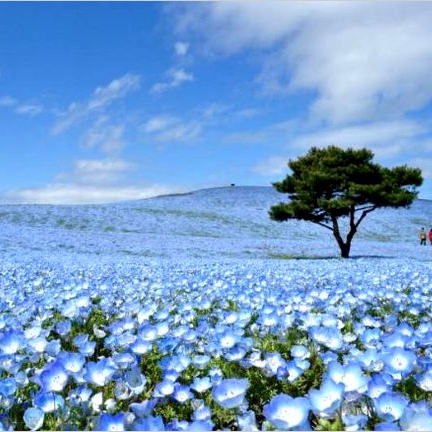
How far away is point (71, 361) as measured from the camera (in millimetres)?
2498

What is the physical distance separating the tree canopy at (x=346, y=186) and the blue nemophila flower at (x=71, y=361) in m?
22.2

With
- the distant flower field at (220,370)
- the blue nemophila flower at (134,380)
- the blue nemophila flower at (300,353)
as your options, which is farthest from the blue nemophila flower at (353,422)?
the blue nemophila flower at (300,353)

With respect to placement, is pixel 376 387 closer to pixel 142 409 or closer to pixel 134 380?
pixel 142 409

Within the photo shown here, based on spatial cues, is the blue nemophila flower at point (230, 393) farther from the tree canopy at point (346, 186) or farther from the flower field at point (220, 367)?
the tree canopy at point (346, 186)

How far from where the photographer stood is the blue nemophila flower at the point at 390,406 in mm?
1858

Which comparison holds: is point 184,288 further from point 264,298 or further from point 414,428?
point 414,428

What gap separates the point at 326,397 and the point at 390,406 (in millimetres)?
226

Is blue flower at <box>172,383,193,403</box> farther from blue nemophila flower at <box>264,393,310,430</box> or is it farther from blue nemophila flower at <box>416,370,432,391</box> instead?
blue nemophila flower at <box>416,370,432,391</box>

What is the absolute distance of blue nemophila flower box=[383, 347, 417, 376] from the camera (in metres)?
2.40

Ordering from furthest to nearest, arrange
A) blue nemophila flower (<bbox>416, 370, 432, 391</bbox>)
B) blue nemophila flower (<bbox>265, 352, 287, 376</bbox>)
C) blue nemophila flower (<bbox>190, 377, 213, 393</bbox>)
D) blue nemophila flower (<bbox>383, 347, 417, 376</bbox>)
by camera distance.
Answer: blue nemophila flower (<bbox>265, 352, 287, 376</bbox>) < blue nemophila flower (<bbox>190, 377, 213, 393</bbox>) < blue nemophila flower (<bbox>416, 370, 432, 391</bbox>) < blue nemophila flower (<bbox>383, 347, 417, 376</bbox>)

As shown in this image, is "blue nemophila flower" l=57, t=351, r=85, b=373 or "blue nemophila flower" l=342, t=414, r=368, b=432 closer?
"blue nemophila flower" l=342, t=414, r=368, b=432

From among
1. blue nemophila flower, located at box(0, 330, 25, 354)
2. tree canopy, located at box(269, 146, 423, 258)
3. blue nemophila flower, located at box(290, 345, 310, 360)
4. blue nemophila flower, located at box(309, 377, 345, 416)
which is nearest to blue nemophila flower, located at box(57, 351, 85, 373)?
blue nemophila flower, located at box(0, 330, 25, 354)

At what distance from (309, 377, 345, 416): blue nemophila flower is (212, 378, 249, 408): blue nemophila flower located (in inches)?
11.2

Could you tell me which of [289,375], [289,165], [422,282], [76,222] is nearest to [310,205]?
[289,165]
